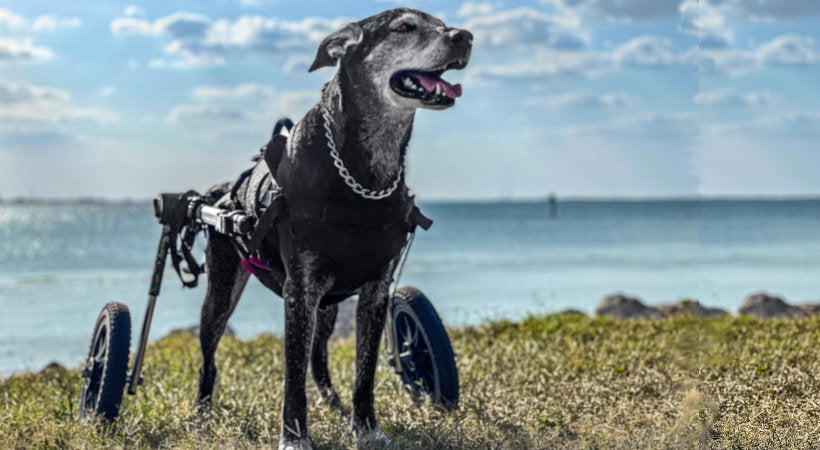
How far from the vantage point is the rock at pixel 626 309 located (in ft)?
41.5

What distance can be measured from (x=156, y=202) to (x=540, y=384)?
131 inches

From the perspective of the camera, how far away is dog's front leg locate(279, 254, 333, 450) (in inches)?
178

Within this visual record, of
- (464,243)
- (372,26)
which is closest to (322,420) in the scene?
(372,26)

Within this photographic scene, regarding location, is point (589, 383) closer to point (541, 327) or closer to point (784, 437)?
point (784, 437)

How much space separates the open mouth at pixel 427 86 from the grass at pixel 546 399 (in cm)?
213

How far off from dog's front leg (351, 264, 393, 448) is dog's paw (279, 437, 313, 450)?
373 mm

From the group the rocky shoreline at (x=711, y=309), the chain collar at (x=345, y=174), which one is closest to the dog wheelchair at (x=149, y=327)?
the chain collar at (x=345, y=174)

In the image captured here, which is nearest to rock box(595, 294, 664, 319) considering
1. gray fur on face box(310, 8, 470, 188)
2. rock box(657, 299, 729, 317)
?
rock box(657, 299, 729, 317)

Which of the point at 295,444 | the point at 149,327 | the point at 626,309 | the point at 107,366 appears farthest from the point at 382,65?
the point at 626,309

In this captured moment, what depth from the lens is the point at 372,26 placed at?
14.1ft

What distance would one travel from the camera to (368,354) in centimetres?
493

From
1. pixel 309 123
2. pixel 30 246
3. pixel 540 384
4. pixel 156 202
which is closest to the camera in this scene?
pixel 309 123

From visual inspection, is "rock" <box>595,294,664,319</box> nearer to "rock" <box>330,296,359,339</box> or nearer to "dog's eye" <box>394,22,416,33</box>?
"rock" <box>330,296,359,339</box>

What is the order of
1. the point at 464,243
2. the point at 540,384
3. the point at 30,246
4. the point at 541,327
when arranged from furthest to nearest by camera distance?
the point at 30,246 < the point at 464,243 < the point at 541,327 < the point at 540,384
